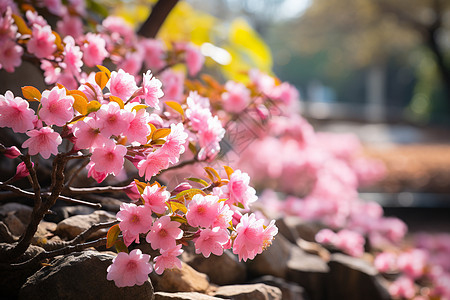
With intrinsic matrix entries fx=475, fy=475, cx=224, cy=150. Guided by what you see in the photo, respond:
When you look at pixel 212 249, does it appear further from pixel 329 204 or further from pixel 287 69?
pixel 287 69

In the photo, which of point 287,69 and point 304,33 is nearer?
point 304,33

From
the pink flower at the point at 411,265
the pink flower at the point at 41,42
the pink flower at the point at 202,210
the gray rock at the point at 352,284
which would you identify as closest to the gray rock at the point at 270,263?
the gray rock at the point at 352,284

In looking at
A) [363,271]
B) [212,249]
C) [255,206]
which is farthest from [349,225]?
[212,249]

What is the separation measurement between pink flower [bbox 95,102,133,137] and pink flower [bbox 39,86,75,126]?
0.06m

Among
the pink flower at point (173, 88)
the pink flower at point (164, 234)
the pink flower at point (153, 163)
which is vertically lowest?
the pink flower at point (173, 88)

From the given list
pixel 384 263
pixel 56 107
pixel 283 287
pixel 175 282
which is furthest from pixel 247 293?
pixel 384 263

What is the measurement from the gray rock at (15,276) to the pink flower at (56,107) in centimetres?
38

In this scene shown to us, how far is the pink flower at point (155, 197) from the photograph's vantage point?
0.92 metres

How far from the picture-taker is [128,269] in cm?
91

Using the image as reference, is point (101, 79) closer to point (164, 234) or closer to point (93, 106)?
point (93, 106)

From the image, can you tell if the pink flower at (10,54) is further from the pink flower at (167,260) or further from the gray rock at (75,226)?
the pink flower at (167,260)

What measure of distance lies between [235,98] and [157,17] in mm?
474

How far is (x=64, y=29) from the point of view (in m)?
1.95

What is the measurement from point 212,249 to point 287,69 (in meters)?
28.2
